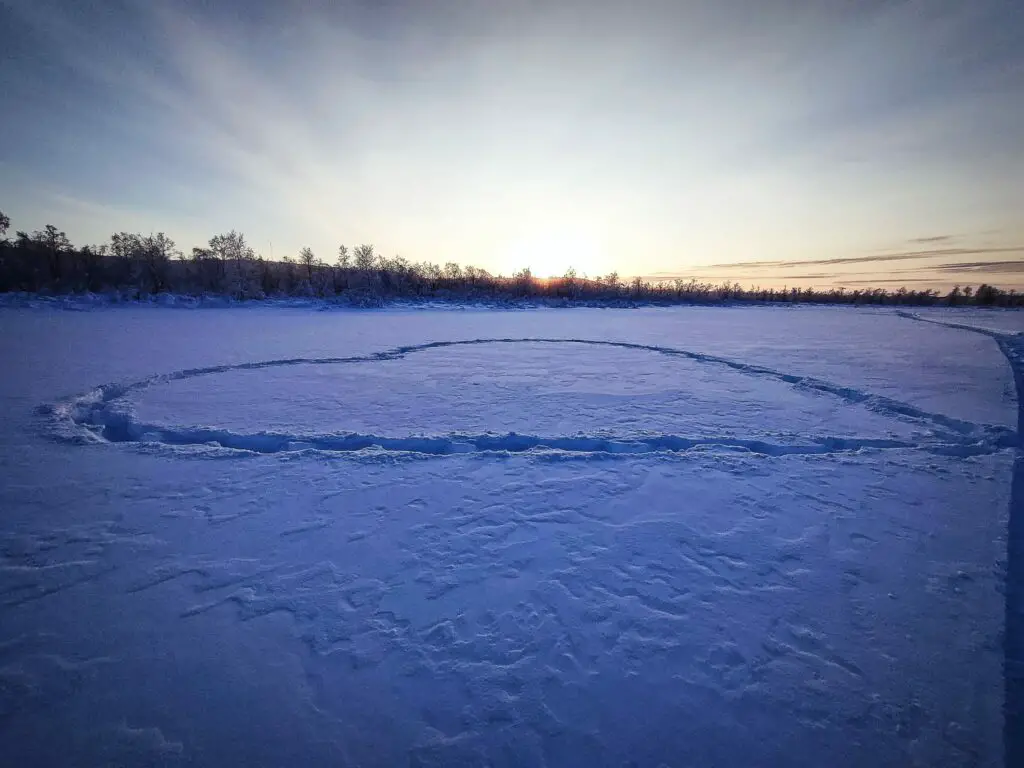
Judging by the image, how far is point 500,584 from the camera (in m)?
2.41

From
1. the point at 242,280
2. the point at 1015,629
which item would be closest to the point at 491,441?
the point at 1015,629

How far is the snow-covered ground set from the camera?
1.64m

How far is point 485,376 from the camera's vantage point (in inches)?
308

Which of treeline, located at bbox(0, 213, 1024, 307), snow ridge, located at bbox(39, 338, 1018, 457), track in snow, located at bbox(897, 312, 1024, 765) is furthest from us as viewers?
treeline, located at bbox(0, 213, 1024, 307)

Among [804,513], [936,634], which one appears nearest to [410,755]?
[936,634]

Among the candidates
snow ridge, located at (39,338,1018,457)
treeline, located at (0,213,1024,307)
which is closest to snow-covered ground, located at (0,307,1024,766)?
snow ridge, located at (39,338,1018,457)

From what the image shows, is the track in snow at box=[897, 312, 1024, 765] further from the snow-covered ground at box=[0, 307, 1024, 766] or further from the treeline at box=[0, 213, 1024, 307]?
the treeline at box=[0, 213, 1024, 307]

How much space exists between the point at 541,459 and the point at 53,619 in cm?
331

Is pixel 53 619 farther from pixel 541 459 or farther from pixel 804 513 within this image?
pixel 804 513

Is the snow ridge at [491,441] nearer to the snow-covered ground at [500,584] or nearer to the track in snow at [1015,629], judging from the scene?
the snow-covered ground at [500,584]

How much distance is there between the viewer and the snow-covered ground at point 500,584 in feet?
5.39

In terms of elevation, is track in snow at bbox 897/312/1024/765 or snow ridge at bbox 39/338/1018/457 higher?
snow ridge at bbox 39/338/1018/457

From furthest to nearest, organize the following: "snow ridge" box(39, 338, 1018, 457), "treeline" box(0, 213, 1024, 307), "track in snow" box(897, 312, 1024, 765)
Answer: "treeline" box(0, 213, 1024, 307) → "snow ridge" box(39, 338, 1018, 457) → "track in snow" box(897, 312, 1024, 765)

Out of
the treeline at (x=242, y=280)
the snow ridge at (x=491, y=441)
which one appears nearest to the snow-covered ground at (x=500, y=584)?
the snow ridge at (x=491, y=441)
